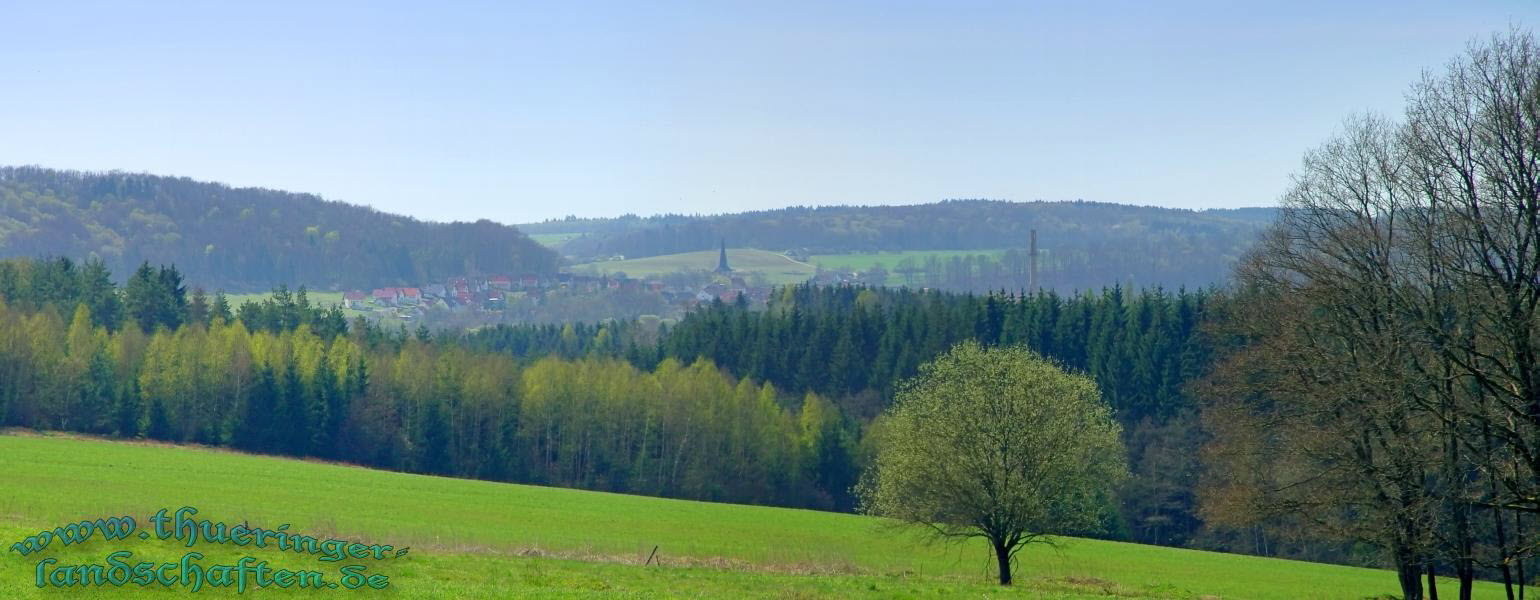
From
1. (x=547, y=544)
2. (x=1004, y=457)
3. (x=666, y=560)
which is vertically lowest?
(x=547, y=544)

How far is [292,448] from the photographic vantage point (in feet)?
306

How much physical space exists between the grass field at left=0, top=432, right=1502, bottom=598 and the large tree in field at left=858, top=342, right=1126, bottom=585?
215 centimetres

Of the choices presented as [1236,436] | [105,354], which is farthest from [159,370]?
[1236,436]

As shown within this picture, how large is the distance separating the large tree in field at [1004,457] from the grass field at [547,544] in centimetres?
215

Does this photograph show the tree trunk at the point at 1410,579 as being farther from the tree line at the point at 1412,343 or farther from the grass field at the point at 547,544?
the grass field at the point at 547,544

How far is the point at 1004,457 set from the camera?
132ft

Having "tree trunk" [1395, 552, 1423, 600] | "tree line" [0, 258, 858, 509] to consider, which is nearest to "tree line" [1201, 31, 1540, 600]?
"tree trunk" [1395, 552, 1423, 600]

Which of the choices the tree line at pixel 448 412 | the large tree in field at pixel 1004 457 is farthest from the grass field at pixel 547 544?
the tree line at pixel 448 412

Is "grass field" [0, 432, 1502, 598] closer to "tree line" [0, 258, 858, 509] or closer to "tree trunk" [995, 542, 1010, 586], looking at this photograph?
"tree trunk" [995, 542, 1010, 586]

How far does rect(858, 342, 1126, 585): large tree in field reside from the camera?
40.2 m

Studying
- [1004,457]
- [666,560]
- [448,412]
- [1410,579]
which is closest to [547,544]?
[666,560]

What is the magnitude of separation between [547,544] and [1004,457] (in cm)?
1660

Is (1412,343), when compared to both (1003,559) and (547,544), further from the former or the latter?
(547,544)

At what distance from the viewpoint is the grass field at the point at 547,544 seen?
29.0m
